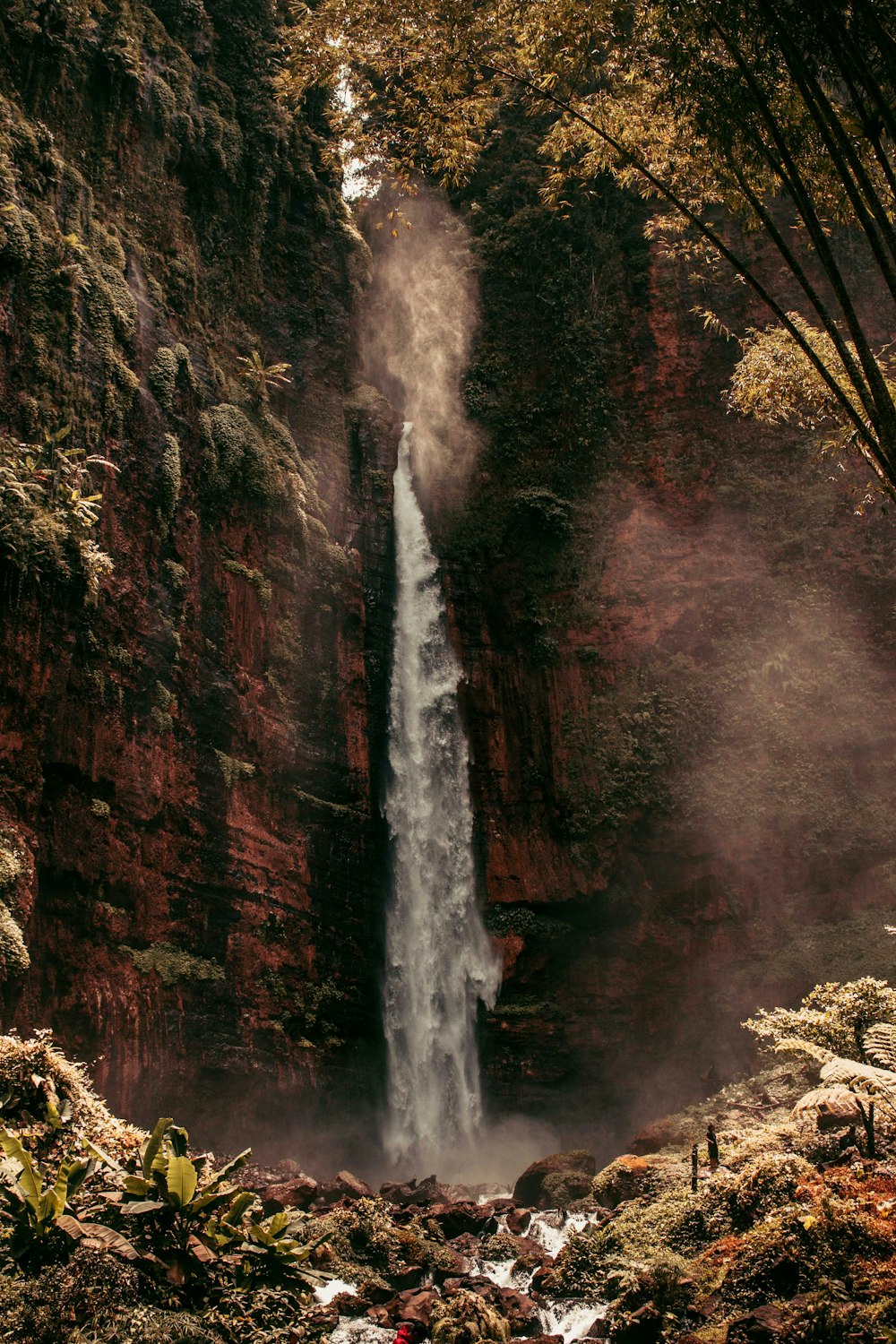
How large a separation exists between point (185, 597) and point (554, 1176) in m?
11.4

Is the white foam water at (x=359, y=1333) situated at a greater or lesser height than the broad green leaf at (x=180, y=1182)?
lesser

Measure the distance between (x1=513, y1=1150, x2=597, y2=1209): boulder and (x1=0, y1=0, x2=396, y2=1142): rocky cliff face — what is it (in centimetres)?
395

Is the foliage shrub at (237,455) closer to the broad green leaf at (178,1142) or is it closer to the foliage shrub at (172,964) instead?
the foliage shrub at (172,964)

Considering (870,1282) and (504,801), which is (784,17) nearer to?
(870,1282)

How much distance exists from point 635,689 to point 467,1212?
12090mm

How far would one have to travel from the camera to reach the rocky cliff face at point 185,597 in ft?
42.9

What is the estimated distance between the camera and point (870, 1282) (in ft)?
21.3

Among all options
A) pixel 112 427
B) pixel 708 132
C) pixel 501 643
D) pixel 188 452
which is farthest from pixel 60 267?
pixel 501 643

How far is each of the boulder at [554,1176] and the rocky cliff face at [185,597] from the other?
3.95 m

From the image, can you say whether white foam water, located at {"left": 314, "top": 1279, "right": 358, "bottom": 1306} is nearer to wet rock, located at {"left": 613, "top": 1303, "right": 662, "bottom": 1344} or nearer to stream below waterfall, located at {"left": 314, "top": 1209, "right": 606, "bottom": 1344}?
stream below waterfall, located at {"left": 314, "top": 1209, "right": 606, "bottom": 1344}

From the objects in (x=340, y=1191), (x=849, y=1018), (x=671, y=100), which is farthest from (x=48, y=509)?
(x=849, y=1018)

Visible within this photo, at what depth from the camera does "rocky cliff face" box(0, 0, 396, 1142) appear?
13.1 meters

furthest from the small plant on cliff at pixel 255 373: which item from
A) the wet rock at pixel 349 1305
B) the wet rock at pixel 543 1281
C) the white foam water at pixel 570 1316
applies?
the white foam water at pixel 570 1316

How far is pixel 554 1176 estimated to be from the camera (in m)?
15.2
